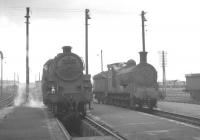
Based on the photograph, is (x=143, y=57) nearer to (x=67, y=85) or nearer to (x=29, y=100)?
(x=67, y=85)

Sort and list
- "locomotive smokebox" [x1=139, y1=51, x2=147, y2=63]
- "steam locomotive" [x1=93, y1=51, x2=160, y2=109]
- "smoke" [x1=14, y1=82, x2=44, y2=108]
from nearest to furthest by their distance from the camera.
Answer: "steam locomotive" [x1=93, y1=51, x2=160, y2=109] < "locomotive smokebox" [x1=139, y1=51, x2=147, y2=63] < "smoke" [x1=14, y1=82, x2=44, y2=108]

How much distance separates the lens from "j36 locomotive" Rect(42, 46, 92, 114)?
18906 mm

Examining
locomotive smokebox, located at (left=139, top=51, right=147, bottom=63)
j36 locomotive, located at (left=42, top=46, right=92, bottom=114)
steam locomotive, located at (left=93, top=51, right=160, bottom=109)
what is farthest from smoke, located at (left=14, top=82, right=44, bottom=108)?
locomotive smokebox, located at (left=139, top=51, right=147, bottom=63)

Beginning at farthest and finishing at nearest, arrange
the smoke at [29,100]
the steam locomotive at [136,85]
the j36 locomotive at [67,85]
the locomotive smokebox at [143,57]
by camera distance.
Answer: the smoke at [29,100], the locomotive smokebox at [143,57], the steam locomotive at [136,85], the j36 locomotive at [67,85]

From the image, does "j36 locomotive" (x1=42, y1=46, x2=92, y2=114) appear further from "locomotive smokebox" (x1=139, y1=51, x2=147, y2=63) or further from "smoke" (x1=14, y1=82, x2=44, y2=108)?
"smoke" (x1=14, y1=82, x2=44, y2=108)

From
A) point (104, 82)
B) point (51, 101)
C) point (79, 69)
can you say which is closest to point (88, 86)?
point (79, 69)

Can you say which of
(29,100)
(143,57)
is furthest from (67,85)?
(29,100)

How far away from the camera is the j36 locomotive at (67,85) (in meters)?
18.9

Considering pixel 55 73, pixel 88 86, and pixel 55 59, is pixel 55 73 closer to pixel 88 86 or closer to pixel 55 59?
Result: pixel 55 59

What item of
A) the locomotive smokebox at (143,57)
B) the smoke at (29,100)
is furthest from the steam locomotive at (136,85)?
the smoke at (29,100)

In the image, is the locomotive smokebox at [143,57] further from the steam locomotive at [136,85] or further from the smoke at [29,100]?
the smoke at [29,100]

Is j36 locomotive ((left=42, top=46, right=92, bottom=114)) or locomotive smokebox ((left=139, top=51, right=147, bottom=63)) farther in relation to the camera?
locomotive smokebox ((left=139, top=51, right=147, bottom=63))

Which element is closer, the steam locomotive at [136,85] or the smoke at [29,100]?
the steam locomotive at [136,85]

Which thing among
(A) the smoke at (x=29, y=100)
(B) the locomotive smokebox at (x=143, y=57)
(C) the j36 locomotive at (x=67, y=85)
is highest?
(B) the locomotive smokebox at (x=143, y=57)
